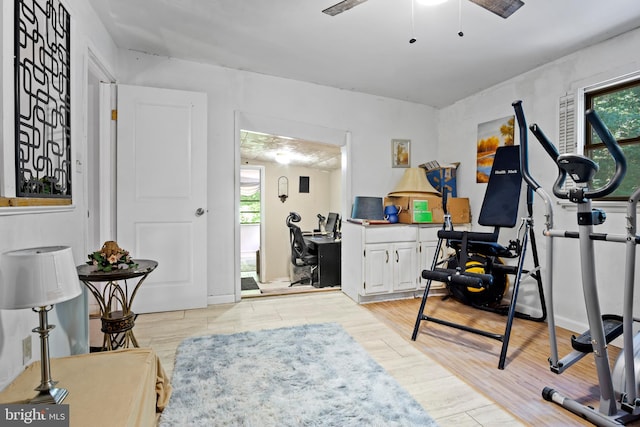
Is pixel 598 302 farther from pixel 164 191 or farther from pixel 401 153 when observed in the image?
pixel 164 191

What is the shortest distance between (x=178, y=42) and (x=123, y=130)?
0.95 m

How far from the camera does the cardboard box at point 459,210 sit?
149 inches

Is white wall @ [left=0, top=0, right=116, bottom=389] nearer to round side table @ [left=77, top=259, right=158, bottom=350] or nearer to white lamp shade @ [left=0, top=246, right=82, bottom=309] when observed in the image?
round side table @ [left=77, top=259, right=158, bottom=350]

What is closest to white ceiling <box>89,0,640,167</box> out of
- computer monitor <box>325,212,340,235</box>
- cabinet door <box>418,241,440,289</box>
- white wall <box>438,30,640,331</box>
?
white wall <box>438,30,640,331</box>

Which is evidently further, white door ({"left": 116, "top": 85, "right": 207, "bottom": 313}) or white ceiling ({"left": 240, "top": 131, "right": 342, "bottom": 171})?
white ceiling ({"left": 240, "top": 131, "right": 342, "bottom": 171})

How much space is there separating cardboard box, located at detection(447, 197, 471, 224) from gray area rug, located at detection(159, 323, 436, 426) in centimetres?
206

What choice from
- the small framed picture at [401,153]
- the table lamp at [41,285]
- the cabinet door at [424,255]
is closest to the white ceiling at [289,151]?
the small framed picture at [401,153]

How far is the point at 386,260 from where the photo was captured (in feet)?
11.8

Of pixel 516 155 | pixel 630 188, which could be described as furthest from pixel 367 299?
pixel 630 188

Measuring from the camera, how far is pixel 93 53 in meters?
2.47

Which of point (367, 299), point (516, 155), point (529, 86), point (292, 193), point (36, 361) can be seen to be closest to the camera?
point (36, 361)

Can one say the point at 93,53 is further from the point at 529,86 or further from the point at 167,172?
the point at 529,86

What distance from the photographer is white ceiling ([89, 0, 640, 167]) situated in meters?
2.29

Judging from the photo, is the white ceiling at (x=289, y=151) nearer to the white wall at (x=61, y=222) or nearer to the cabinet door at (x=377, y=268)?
the cabinet door at (x=377, y=268)
